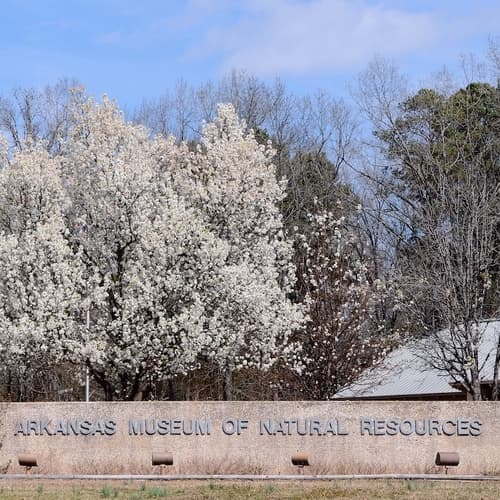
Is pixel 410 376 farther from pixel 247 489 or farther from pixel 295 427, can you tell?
pixel 247 489

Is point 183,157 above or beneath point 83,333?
above

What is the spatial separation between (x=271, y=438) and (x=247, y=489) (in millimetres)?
4086

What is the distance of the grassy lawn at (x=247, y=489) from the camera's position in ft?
56.5

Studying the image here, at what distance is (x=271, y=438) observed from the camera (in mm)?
22453

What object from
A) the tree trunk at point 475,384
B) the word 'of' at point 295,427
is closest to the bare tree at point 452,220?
the tree trunk at point 475,384

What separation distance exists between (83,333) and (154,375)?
106 inches

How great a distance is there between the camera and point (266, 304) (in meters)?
27.8

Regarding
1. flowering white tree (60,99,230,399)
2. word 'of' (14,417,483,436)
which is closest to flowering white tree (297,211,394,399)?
flowering white tree (60,99,230,399)

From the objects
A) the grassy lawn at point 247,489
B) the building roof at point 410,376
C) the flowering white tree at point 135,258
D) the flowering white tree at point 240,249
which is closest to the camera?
the grassy lawn at point 247,489

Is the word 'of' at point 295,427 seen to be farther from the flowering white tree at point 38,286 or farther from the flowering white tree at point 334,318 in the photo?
the flowering white tree at point 334,318

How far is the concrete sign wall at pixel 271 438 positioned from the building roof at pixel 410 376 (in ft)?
31.7

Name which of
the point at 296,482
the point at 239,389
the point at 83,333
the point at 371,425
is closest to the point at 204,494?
the point at 296,482

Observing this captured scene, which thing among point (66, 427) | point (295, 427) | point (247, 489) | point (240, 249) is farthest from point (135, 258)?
point (247, 489)

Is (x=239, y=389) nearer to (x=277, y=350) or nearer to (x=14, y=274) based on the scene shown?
(x=277, y=350)
